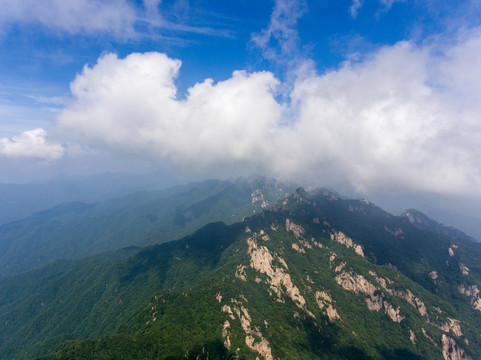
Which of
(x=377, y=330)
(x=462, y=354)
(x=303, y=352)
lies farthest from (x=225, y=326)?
(x=462, y=354)

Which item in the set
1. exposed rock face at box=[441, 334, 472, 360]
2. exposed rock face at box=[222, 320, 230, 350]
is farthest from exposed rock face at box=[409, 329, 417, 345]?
exposed rock face at box=[222, 320, 230, 350]

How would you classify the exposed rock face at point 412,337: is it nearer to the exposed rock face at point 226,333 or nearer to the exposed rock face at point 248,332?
the exposed rock face at point 248,332

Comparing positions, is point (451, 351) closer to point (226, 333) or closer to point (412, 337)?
point (412, 337)

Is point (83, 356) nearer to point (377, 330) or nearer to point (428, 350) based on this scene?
point (377, 330)

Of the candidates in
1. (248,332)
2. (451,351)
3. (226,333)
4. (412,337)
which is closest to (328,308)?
(412,337)

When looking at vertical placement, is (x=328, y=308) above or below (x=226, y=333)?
below

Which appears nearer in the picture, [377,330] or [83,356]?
[83,356]

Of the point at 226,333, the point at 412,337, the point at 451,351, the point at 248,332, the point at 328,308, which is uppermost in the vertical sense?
the point at 226,333

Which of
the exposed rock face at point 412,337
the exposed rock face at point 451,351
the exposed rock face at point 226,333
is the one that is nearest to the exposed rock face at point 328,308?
the exposed rock face at point 412,337

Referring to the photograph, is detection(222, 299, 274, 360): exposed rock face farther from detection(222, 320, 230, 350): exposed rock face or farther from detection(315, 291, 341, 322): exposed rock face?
detection(315, 291, 341, 322): exposed rock face
